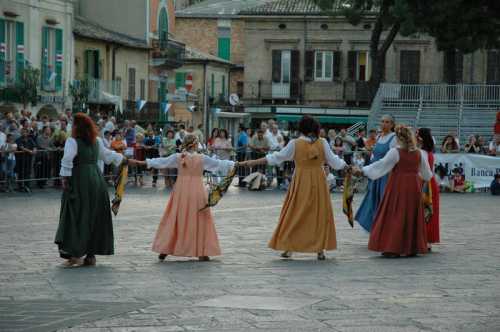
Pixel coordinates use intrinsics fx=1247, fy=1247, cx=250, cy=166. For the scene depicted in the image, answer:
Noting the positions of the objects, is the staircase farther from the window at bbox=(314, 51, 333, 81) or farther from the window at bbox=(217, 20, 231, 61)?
the window at bbox=(217, 20, 231, 61)

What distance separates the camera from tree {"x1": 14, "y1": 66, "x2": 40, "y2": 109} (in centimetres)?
3891

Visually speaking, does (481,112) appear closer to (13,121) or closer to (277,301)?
(13,121)

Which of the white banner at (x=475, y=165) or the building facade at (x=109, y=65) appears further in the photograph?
the building facade at (x=109, y=65)

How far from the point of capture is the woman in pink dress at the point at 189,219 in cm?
1444

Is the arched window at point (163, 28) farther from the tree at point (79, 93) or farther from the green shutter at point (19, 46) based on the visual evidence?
the green shutter at point (19, 46)

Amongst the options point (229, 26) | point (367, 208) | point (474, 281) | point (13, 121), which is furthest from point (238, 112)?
point (474, 281)

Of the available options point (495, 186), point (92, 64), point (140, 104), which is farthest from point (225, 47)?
point (495, 186)

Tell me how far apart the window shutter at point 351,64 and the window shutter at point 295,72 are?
274 centimetres

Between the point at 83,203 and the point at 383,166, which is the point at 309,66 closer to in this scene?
the point at 383,166

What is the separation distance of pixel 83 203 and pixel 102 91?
3580 cm

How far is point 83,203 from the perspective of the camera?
14.0m

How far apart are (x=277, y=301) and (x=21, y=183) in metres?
18.2

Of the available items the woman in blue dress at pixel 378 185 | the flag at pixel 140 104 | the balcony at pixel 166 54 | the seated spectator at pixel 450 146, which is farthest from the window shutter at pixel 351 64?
the woman in blue dress at pixel 378 185

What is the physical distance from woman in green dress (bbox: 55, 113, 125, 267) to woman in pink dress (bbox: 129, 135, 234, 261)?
0.73m
